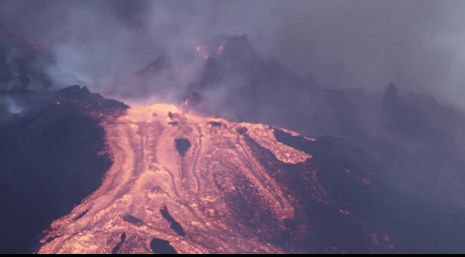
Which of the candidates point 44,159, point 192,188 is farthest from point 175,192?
point 44,159

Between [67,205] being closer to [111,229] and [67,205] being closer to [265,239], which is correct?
[111,229]

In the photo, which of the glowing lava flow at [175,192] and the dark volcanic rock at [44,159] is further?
the dark volcanic rock at [44,159]

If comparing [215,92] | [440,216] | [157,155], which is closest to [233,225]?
[157,155]

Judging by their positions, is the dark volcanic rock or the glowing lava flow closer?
the glowing lava flow

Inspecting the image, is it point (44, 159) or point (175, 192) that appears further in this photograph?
point (44, 159)

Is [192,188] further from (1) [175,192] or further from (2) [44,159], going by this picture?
(2) [44,159]
